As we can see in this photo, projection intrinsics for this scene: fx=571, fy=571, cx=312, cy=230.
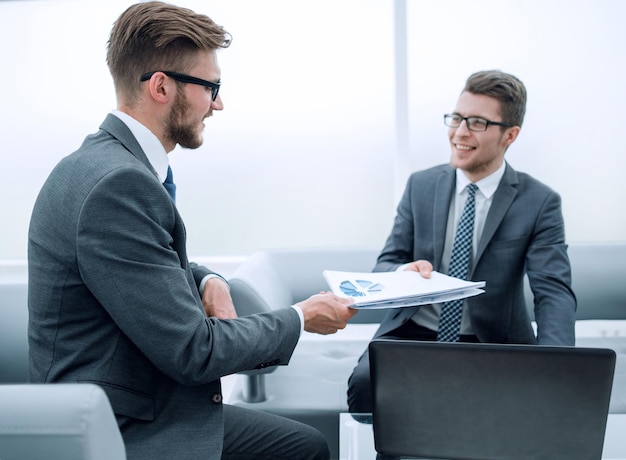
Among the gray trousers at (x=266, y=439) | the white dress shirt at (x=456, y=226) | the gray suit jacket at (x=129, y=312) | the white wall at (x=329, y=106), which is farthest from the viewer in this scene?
the white wall at (x=329, y=106)

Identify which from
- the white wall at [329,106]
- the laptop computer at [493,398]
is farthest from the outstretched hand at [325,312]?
the white wall at [329,106]

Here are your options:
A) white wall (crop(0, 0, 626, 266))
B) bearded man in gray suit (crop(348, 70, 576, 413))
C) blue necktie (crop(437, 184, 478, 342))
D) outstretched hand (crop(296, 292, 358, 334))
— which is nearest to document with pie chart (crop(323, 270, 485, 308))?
outstretched hand (crop(296, 292, 358, 334))

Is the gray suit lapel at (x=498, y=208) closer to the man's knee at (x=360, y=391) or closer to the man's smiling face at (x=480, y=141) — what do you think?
the man's smiling face at (x=480, y=141)

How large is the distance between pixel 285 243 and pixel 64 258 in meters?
2.41

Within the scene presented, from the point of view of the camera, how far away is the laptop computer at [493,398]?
38.1 inches

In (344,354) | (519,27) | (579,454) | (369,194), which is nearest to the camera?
(579,454)

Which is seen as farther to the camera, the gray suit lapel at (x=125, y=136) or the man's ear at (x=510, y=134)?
the man's ear at (x=510, y=134)

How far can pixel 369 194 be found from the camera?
340 cm

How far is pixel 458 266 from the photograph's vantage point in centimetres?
208

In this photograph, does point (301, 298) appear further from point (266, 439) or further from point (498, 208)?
point (266, 439)

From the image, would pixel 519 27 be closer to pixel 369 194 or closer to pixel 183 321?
pixel 369 194

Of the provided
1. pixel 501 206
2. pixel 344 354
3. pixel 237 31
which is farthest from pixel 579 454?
pixel 237 31

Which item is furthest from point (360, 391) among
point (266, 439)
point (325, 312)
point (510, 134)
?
point (510, 134)

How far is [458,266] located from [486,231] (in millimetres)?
162
